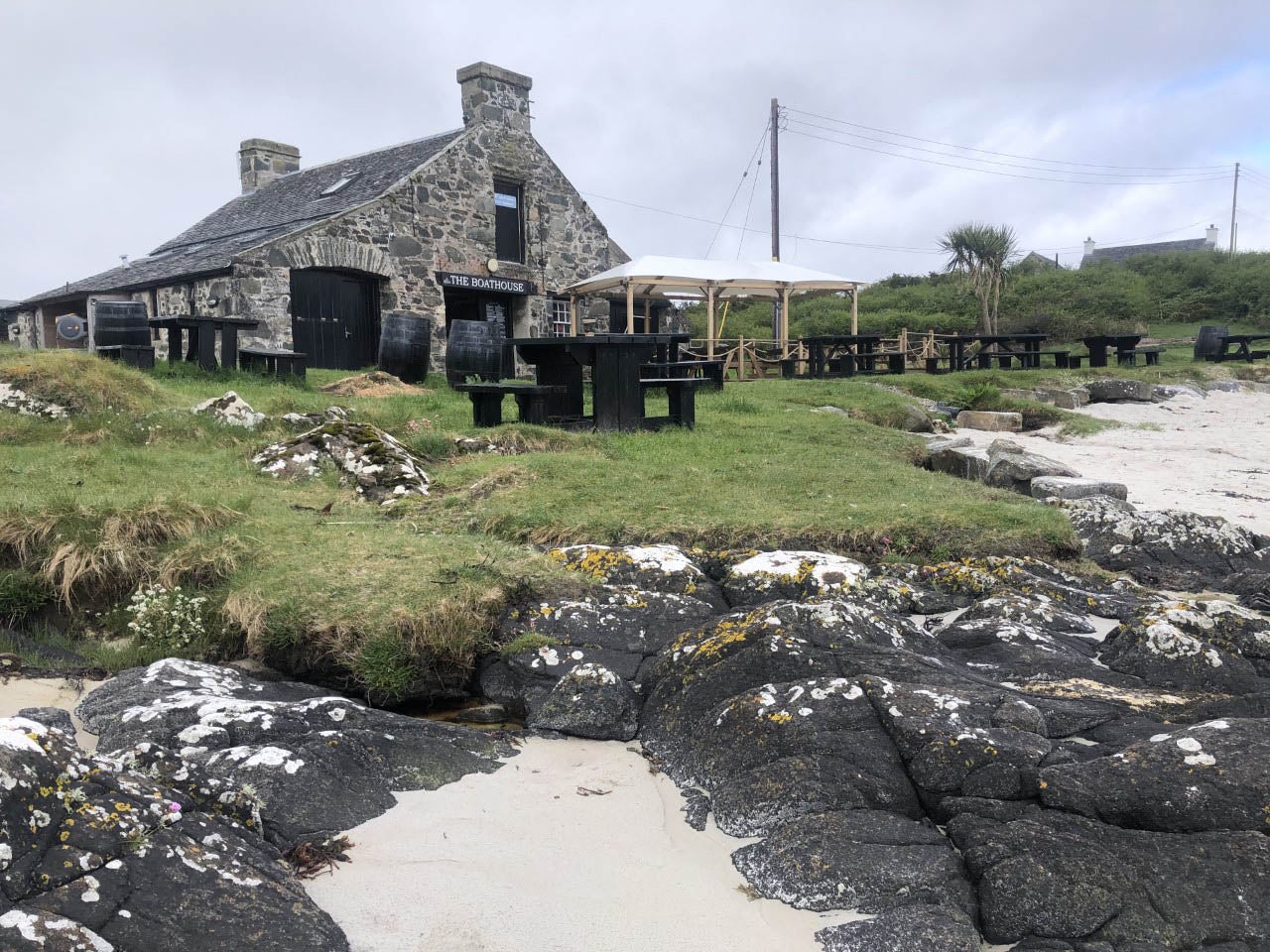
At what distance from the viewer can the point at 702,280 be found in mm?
22031

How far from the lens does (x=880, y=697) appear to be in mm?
3910

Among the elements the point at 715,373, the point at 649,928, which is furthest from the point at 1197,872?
the point at 715,373

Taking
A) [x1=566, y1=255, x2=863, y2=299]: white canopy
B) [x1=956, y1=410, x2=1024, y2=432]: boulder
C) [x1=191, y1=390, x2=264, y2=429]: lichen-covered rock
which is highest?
[x1=566, y1=255, x2=863, y2=299]: white canopy

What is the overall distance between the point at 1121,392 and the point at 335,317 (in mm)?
16068

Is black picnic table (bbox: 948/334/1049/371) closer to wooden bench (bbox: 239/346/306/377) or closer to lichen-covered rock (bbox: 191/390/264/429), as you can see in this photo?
wooden bench (bbox: 239/346/306/377)

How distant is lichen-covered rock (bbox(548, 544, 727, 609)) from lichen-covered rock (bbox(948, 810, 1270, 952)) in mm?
2959

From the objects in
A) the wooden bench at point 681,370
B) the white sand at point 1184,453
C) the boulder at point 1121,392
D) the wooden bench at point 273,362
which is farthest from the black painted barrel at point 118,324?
the boulder at point 1121,392

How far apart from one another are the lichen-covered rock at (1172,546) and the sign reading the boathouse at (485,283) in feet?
53.4

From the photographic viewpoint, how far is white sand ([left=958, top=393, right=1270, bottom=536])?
9.98m

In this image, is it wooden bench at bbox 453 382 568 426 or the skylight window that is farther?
the skylight window

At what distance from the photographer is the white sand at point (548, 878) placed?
122 inches

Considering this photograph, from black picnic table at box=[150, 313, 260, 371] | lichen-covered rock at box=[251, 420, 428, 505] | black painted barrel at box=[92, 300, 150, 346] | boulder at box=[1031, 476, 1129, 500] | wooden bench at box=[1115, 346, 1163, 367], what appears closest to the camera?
lichen-covered rock at box=[251, 420, 428, 505]

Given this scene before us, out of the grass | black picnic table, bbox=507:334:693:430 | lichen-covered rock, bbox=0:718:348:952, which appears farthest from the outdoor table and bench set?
lichen-covered rock, bbox=0:718:348:952

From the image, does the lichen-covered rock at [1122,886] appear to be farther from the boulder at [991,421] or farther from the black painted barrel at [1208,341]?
the black painted barrel at [1208,341]
